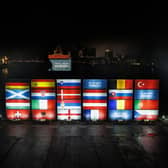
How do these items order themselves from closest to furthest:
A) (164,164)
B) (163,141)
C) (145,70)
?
(164,164)
(163,141)
(145,70)

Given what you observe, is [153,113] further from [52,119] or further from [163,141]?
[52,119]

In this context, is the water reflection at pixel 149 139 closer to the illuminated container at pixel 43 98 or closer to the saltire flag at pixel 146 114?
the saltire flag at pixel 146 114

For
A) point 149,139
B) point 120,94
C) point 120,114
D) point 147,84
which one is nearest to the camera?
point 149,139

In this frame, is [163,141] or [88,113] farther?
[88,113]

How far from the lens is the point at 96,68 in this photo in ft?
61.4

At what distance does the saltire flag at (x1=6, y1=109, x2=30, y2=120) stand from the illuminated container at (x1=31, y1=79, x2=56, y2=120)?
2.27 feet

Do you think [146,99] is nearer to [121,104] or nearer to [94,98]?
[121,104]

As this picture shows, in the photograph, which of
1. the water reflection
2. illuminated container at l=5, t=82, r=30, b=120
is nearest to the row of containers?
illuminated container at l=5, t=82, r=30, b=120

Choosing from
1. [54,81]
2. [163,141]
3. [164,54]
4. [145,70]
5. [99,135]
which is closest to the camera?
[163,141]

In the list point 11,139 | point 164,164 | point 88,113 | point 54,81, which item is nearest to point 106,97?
point 88,113

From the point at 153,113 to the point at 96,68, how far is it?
7323 mm

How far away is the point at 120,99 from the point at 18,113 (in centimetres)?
972

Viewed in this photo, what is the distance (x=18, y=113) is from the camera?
639 inches

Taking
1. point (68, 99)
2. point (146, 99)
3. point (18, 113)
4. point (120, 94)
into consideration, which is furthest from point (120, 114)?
point (18, 113)
